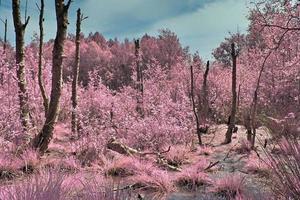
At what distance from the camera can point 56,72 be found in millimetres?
10102

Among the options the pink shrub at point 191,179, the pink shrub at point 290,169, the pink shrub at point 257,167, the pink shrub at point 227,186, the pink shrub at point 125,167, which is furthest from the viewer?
the pink shrub at point 257,167

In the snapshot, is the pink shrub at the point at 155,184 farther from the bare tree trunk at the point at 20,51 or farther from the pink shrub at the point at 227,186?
the bare tree trunk at the point at 20,51

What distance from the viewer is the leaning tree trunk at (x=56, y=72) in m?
10.0

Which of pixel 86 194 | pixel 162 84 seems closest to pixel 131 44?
pixel 162 84

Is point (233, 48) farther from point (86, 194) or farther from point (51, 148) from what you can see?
point (86, 194)

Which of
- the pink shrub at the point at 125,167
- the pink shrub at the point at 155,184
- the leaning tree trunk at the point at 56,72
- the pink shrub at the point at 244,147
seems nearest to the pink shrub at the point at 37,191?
the pink shrub at the point at 155,184

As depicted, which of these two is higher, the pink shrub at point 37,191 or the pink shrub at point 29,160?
the pink shrub at point 37,191

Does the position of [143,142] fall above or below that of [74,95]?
below

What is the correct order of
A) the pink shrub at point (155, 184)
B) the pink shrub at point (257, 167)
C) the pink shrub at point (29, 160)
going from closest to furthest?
the pink shrub at point (155, 184) < the pink shrub at point (29, 160) < the pink shrub at point (257, 167)

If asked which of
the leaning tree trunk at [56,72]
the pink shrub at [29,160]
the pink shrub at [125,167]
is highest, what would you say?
the leaning tree trunk at [56,72]

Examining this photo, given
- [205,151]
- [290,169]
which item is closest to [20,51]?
[205,151]

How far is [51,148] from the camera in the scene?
11555mm

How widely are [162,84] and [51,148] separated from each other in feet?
→ 48.9

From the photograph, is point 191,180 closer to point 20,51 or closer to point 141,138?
point 141,138
